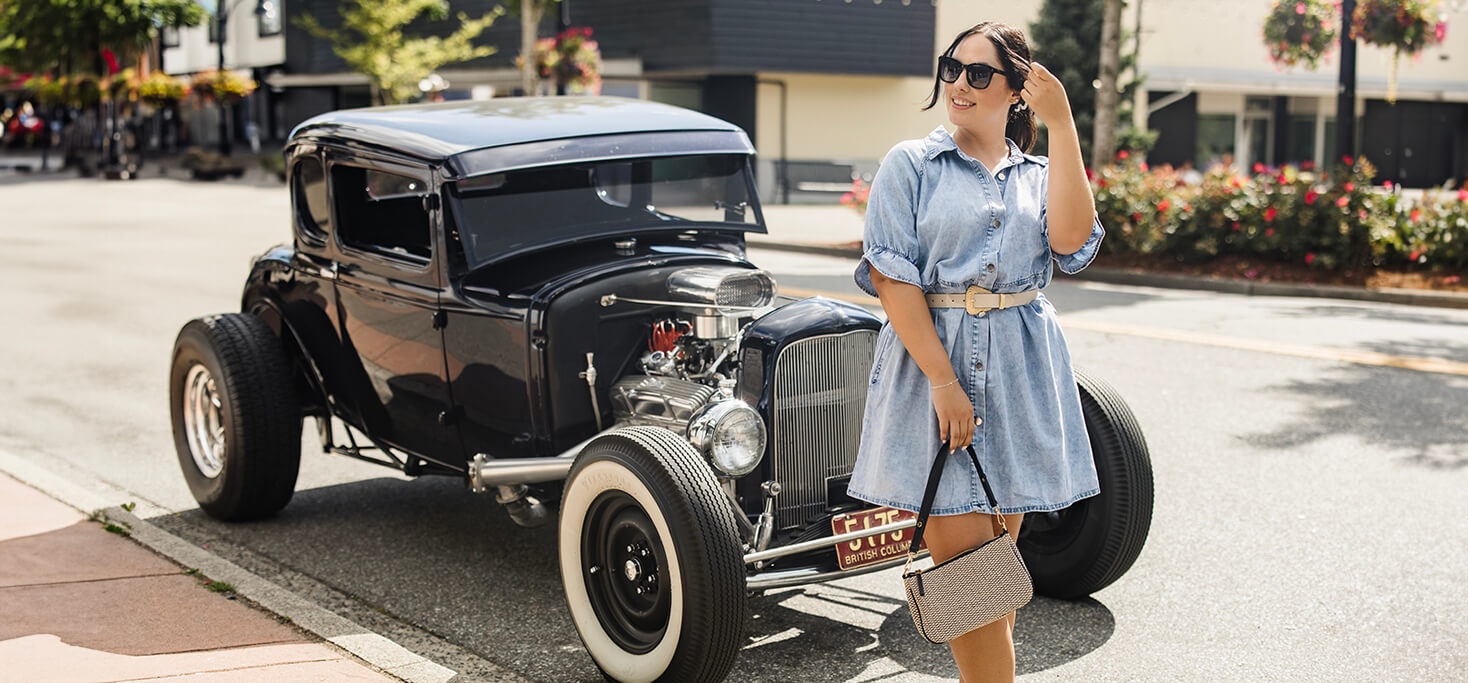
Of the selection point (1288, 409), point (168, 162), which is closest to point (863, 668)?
point (1288, 409)

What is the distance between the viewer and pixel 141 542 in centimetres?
555

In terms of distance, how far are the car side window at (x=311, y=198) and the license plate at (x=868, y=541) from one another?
9.41 feet

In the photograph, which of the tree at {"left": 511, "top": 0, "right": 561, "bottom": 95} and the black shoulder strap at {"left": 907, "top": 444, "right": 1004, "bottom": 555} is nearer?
the black shoulder strap at {"left": 907, "top": 444, "right": 1004, "bottom": 555}

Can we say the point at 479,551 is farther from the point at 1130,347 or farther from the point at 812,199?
the point at 812,199

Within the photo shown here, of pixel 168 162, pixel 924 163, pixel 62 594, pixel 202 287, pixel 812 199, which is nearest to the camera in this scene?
pixel 924 163

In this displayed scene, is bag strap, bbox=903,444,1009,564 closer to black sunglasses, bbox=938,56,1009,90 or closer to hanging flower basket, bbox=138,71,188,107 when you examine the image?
black sunglasses, bbox=938,56,1009,90

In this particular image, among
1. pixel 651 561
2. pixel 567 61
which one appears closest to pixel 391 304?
pixel 651 561

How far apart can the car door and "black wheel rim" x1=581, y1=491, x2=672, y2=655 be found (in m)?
1.30

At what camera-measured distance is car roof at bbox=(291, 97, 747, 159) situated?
5266 mm

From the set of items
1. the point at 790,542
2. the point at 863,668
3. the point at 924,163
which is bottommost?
the point at 863,668

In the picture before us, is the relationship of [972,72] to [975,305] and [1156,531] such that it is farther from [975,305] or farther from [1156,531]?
[1156,531]

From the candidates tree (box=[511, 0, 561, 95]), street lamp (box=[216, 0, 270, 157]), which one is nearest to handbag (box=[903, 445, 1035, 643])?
tree (box=[511, 0, 561, 95])

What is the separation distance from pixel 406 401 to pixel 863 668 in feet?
7.49

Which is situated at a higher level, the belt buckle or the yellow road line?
the belt buckle
